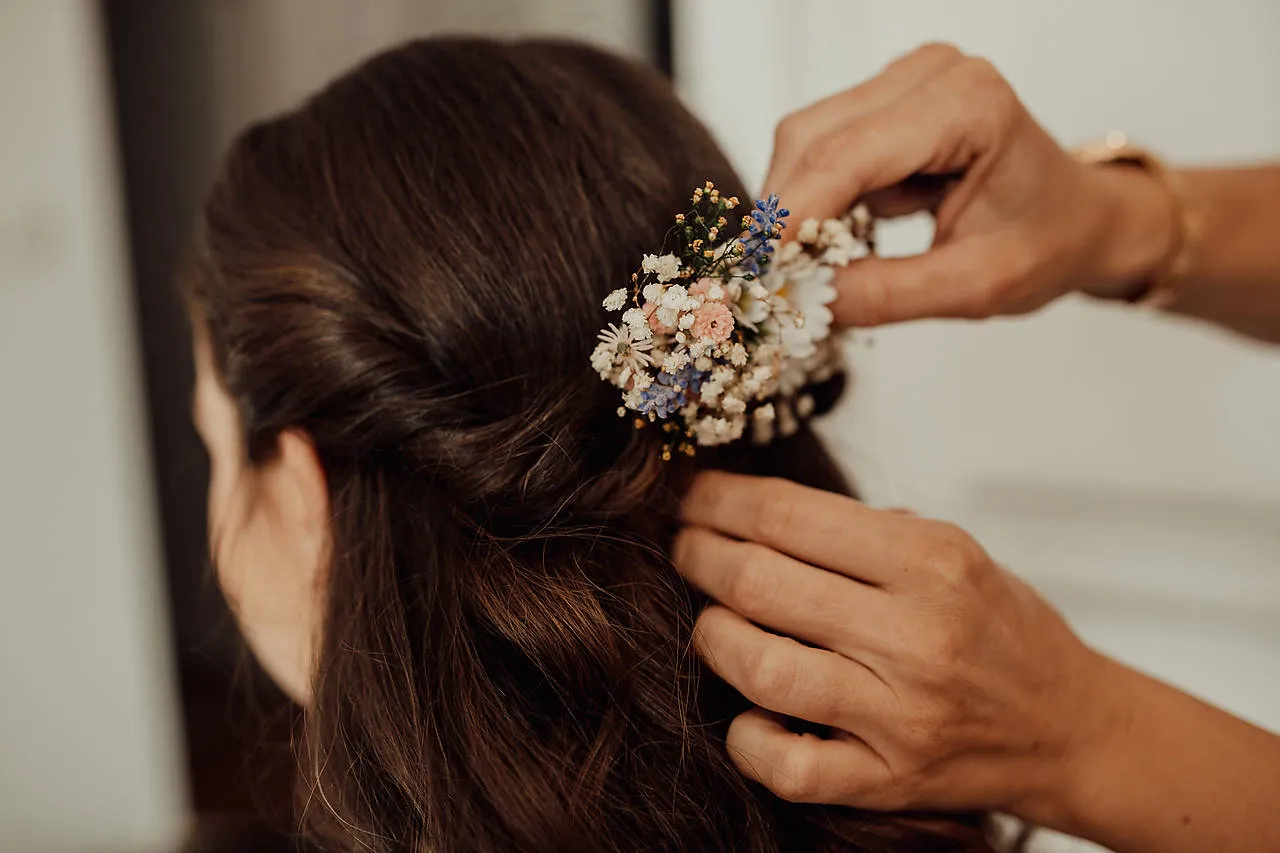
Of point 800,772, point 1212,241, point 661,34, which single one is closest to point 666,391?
point 800,772

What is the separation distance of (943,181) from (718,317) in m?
0.30

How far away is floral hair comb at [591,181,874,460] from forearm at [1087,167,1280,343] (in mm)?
341

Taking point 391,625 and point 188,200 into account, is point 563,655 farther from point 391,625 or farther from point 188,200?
point 188,200

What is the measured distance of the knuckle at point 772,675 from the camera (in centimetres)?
52

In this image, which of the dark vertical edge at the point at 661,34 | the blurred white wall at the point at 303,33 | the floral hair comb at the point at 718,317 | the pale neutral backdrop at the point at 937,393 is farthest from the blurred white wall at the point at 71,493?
the floral hair comb at the point at 718,317

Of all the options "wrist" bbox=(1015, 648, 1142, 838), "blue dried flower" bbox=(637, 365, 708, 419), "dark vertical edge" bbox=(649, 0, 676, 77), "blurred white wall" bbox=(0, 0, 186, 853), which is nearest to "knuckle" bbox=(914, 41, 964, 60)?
"blue dried flower" bbox=(637, 365, 708, 419)

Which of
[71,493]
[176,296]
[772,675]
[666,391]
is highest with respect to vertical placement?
[666,391]

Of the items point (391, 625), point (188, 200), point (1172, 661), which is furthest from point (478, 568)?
point (188, 200)

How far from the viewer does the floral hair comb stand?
19.7 inches

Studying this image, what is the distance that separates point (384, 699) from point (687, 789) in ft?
0.72

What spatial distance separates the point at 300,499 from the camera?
682 millimetres

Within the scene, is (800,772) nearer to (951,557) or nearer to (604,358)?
(951,557)

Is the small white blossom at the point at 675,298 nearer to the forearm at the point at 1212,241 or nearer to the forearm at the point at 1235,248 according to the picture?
the forearm at the point at 1212,241

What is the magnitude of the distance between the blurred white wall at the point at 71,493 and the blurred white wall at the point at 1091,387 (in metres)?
1.07
